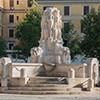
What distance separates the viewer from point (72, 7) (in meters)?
92.2

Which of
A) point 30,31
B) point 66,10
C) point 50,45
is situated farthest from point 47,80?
point 66,10

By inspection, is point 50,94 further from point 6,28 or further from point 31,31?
point 6,28

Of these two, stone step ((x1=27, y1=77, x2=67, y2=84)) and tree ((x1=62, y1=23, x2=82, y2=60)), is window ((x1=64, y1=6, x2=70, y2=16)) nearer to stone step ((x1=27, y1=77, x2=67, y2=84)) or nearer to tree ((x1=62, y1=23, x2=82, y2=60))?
tree ((x1=62, y1=23, x2=82, y2=60))

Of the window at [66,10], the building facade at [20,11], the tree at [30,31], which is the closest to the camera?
the tree at [30,31]

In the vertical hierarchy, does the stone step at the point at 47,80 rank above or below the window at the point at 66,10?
below

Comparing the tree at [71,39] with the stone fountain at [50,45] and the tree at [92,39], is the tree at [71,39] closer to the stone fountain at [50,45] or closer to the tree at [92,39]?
the tree at [92,39]

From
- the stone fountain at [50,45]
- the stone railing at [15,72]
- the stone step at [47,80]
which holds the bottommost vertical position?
the stone step at [47,80]

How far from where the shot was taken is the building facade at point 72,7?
91.4m

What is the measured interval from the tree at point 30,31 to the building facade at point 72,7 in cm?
1854

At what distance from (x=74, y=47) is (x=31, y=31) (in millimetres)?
6266

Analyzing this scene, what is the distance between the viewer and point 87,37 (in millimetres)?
63344

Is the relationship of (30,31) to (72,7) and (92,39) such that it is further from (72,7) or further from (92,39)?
(72,7)

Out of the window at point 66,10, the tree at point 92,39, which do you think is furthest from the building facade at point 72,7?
the tree at point 92,39

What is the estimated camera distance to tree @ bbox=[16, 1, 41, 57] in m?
69.8
